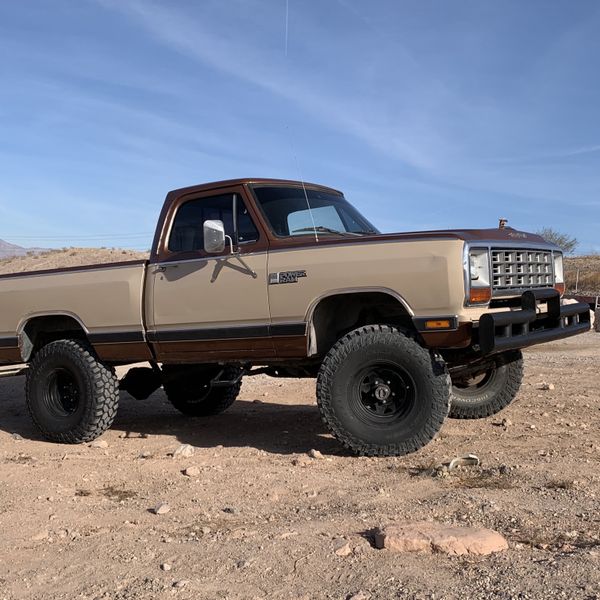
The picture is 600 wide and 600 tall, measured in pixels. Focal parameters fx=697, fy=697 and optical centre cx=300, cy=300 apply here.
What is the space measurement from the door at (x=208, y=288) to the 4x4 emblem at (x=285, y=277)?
8 cm

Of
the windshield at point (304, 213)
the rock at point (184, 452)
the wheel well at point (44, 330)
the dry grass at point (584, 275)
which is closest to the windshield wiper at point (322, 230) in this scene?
the windshield at point (304, 213)

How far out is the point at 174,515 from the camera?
13.2 feet

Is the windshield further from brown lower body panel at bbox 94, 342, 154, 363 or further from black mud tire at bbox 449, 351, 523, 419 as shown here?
black mud tire at bbox 449, 351, 523, 419

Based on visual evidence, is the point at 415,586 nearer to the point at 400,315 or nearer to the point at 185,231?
the point at 400,315

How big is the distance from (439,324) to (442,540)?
1987 mm

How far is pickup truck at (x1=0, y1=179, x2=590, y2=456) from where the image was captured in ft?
16.0

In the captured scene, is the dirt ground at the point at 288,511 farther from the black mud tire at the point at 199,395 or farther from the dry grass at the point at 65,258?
the dry grass at the point at 65,258

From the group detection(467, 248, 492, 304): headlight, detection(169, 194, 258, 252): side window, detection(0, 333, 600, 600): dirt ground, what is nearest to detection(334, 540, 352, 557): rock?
detection(0, 333, 600, 600): dirt ground

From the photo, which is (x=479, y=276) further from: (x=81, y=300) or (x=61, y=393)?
(x=61, y=393)

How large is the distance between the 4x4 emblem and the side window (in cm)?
65

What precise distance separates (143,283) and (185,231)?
59 cm

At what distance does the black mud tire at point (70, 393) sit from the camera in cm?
629

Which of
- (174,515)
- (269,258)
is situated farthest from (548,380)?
(174,515)

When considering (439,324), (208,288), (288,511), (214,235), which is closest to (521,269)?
(439,324)
